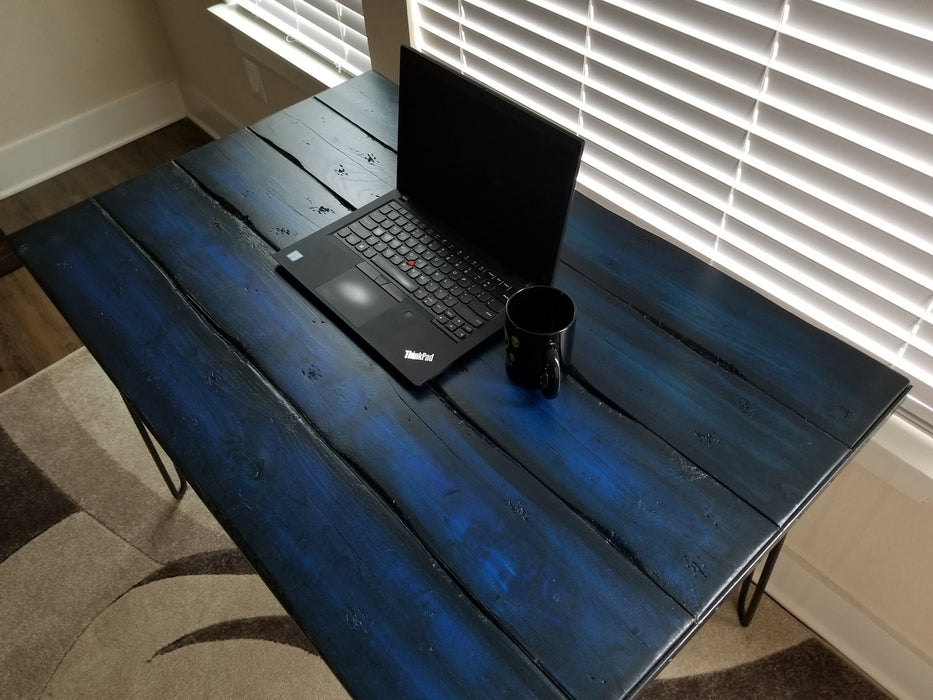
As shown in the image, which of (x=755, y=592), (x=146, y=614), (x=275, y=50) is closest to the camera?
(x=755, y=592)

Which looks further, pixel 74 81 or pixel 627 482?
pixel 74 81

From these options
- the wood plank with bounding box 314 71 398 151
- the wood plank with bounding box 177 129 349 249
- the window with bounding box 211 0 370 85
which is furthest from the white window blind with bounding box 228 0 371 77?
the wood plank with bounding box 177 129 349 249

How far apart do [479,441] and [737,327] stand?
1.23 ft

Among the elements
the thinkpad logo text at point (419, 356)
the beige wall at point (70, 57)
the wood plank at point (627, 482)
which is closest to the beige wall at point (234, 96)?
the beige wall at point (70, 57)

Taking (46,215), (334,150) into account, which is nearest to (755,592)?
(334,150)

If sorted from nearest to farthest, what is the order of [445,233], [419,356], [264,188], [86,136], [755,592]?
[419,356], [445,233], [264,188], [755,592], [86,136]

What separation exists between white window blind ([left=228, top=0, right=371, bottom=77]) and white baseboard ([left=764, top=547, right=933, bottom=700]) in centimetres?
137

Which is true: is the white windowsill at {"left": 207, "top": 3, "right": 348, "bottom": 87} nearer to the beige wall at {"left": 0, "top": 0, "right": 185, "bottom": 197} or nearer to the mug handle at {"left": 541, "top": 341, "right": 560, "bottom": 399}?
the beige wall at {"left": 0, "top": 0, "right": 185, "bottom": 197}

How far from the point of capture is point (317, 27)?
69.8 inches

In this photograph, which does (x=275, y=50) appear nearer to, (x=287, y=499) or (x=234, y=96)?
(x=234, y=96)

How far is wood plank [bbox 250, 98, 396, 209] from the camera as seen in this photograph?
3.82ft

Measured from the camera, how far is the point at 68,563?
1.51 meters

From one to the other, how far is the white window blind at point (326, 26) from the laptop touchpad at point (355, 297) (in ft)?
2.73

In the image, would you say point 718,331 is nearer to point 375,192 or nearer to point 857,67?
point 857,67
